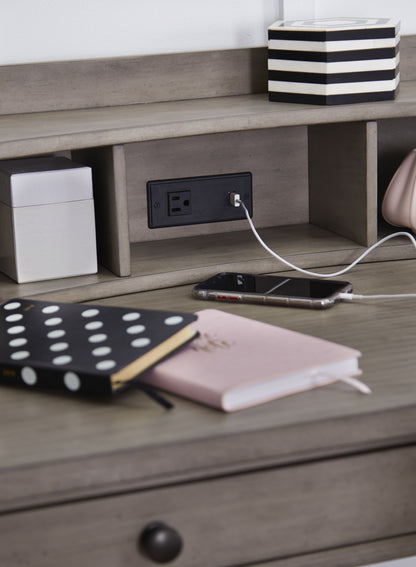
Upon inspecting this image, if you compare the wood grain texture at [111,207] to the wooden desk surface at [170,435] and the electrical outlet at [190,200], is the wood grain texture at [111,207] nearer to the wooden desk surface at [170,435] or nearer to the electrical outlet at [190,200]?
the electrical outlet at [190,200]

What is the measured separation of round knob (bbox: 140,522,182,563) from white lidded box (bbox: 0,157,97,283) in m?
0.54

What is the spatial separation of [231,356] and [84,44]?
2.58ft

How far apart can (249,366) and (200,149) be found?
680mm

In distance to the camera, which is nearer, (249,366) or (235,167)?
(249,366)

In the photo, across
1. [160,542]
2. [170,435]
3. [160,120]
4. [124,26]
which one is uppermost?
[124,26]

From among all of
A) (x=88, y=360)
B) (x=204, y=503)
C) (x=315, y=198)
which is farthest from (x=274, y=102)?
(x=204, y=503)

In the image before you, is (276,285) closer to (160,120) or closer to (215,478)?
(160,120)

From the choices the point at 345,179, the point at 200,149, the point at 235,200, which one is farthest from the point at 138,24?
the point at 345,179

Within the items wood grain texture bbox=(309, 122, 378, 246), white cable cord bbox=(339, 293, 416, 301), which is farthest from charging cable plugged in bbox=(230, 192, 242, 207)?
white cable cord bbox=(339, 293, 416, 301)

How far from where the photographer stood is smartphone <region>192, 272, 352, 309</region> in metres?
1.21

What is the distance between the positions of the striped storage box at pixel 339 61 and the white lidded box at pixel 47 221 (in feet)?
1.31

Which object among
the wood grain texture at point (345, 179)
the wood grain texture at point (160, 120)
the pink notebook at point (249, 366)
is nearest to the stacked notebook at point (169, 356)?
the pink notebook at point (249, 366)

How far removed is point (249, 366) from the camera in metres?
0.94

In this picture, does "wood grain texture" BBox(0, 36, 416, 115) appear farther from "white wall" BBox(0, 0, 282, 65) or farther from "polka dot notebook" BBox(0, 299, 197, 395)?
"polka dot notebook" BBox(0, 299, 197, 395)
